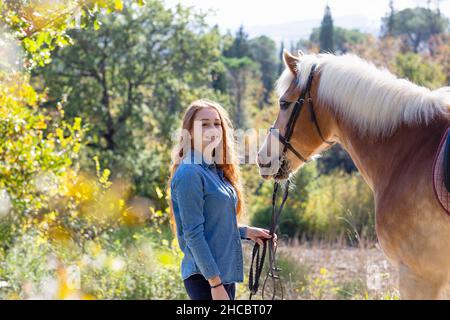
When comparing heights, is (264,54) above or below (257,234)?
below

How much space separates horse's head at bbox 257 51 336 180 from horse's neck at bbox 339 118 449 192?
16 cm

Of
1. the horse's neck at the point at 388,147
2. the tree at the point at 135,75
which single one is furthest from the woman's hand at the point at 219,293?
the tree at the point at 135,75

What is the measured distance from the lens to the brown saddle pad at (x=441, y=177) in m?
2.74

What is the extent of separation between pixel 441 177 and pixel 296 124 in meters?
0.94

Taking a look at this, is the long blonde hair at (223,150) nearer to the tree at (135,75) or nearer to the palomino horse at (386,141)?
the palomino horse at (386,141)

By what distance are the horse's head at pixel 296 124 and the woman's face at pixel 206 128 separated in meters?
0.73

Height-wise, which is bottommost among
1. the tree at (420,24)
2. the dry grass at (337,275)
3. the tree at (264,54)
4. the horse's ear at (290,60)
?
the dry grass at (337,275)

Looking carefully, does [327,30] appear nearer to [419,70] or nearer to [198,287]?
[419,70]

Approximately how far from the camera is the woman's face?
9.34 ft

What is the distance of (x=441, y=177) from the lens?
2777 mm

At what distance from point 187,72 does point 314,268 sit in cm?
986

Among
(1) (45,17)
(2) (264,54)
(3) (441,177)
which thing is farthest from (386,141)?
(2) (264,54)

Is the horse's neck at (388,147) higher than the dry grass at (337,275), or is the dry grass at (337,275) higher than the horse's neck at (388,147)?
the horse's neck at (388,147)
